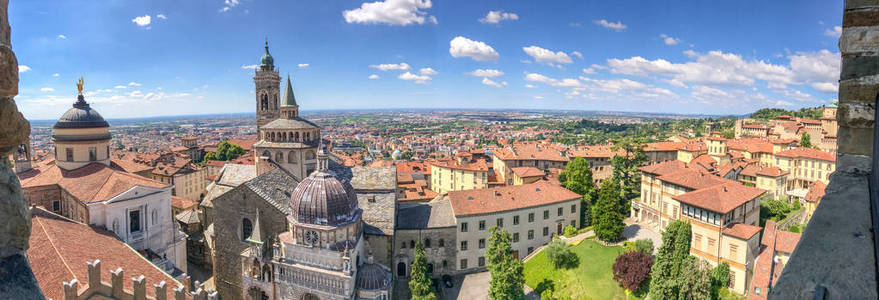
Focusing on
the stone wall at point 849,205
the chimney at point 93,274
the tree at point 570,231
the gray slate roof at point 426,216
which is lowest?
the tree at point 570,231

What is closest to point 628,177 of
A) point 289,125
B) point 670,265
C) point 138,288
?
point 670,265

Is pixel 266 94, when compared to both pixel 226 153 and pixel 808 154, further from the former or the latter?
pixel 808 154

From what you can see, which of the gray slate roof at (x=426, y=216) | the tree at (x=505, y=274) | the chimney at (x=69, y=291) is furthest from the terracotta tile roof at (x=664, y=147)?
the chimney at (x=69, y=291)

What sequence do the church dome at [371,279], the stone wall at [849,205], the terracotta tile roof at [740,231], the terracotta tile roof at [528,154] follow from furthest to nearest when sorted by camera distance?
1. the terracotta tile roof at [528,154]
2. the terracotta tile roof at [740,231]
3. the church dome at [371,279]
4. the stone wall at [849,205]

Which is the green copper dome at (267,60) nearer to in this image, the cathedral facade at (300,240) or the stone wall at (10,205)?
the cathedral facade at (300,240)

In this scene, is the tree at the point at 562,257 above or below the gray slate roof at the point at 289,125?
below

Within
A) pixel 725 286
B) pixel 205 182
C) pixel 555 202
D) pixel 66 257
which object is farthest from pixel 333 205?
pixel 205 182

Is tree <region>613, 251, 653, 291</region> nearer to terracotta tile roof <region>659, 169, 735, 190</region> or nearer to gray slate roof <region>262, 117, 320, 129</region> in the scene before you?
terracotta tile roof <region>659, 169, 735, 190</region>
